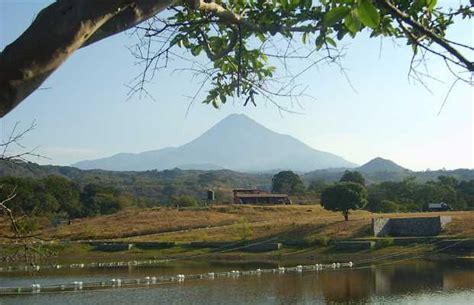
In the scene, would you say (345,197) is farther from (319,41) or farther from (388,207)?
(319,41)

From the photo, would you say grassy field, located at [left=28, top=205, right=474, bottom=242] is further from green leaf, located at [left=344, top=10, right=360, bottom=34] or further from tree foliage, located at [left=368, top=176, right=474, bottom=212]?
green leaf, located at [left=344, top=10, right=360, bottom=34]

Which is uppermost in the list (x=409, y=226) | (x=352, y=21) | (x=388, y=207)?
(x=352, y=21)

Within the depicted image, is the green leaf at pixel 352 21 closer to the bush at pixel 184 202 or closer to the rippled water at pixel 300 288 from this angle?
the rippled water at pixel 300 288

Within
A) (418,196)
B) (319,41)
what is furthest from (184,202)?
(319,41)

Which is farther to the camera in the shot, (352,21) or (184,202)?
(184,202)

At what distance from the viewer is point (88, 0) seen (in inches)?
75.3

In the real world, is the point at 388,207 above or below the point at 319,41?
below

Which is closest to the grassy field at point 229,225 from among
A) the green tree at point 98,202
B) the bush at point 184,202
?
the green tree at point 98,202

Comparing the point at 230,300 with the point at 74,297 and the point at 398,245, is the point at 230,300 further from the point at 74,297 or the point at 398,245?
the point at 398,245

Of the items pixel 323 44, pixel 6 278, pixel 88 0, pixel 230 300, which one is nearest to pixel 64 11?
pixel 88 0

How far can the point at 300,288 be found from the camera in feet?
83.1

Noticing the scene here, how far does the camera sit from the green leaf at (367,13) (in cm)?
143

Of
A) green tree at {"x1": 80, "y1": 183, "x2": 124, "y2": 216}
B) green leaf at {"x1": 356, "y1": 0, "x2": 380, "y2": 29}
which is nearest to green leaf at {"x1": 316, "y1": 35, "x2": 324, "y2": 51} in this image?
green leaf at {"x1": 356, "y1": 0, "x2": 380, "y2": 29}

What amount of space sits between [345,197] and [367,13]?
4396cm
